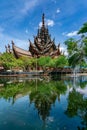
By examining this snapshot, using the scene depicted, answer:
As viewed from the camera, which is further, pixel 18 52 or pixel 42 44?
pixel 42 44

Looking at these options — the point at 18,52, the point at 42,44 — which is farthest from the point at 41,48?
the point at 18,52

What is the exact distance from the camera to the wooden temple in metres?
70.9

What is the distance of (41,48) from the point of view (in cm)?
7506

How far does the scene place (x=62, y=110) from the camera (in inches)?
537

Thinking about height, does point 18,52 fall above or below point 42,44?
below

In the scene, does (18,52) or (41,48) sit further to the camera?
(41,48)

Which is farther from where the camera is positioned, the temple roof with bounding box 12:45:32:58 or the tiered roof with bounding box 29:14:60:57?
the tiered roof with bounding box 29:14:60:57

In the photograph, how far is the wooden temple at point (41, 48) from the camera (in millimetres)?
70938

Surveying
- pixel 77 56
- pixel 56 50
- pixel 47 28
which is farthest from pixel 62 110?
pixel 47 28

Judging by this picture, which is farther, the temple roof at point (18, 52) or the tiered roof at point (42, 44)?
the tiered roof at point (42, 44)

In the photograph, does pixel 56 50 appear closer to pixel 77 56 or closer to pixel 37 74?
pixel 37 74

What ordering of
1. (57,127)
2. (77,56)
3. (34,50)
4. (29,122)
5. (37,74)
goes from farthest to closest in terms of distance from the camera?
(34,50) → (37,74) → (77,56) → (29,122) → (57,127)

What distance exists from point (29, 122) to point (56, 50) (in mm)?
66463

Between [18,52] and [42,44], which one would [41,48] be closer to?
[42,44]
